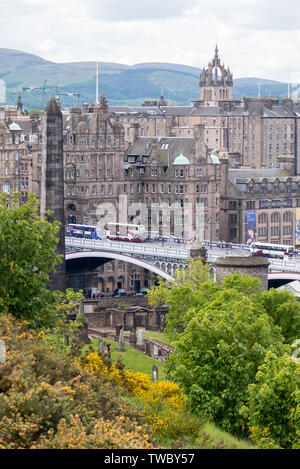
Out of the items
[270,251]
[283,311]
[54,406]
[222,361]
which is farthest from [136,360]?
[54,406]

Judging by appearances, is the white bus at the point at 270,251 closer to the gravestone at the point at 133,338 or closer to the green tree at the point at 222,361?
the gravestone at the point at 133,338

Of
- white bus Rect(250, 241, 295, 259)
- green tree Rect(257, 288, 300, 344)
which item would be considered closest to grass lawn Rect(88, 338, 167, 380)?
green tree Rect(257, 288, 300, 344)

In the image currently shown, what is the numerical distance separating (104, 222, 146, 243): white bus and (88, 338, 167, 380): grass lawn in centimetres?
5403

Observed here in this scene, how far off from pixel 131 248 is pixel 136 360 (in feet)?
169

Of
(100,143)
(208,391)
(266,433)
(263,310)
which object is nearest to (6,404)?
(266,433)

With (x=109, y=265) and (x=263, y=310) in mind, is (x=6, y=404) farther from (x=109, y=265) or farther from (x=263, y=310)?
(x=109, y=265)

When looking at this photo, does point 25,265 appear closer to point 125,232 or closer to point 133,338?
point 133,338

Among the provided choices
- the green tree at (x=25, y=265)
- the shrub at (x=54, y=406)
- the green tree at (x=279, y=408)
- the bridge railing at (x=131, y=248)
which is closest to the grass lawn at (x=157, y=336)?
the bridge railing at (x=131, y=248)

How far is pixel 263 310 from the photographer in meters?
78.2

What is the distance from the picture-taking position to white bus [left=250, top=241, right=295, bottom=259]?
155500 millimetres

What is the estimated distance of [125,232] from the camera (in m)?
171

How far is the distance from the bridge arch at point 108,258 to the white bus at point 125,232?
4.70 metres

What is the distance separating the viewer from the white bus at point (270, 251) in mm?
→ 155500
